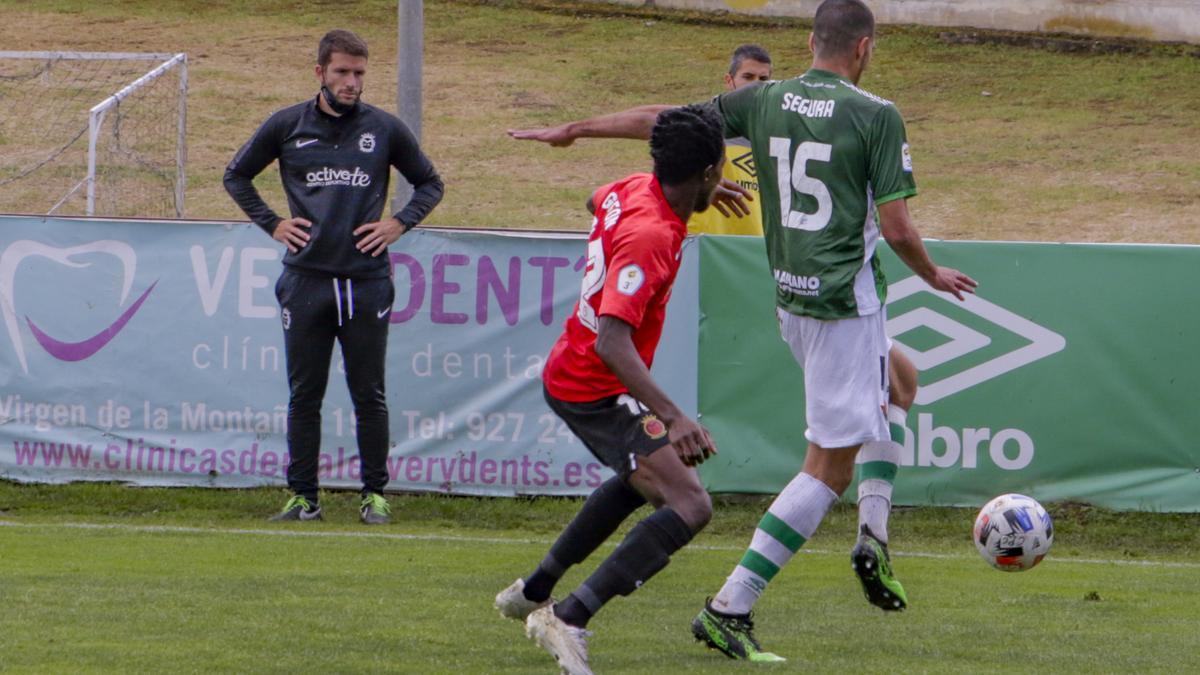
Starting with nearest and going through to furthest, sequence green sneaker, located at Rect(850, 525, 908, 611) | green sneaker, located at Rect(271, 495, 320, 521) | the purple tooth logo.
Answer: green sneaker, located at Rect(850, 525, 908, 611), green sneaker, located at Rect(271, 495, 320, 521), the purple tooth logo

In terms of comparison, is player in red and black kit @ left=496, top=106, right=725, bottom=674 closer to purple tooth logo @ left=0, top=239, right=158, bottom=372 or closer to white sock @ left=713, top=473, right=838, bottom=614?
white sock @ left=713, top=473, right=838, bottom=614

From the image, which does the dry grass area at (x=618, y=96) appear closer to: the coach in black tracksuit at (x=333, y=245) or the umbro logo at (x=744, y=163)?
the umbro logo at (x=744, y=163)

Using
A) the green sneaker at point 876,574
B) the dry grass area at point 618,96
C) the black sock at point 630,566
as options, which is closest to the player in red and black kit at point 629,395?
the black sock at point 630,566

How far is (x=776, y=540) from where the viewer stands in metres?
5.89

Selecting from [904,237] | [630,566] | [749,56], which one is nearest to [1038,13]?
[749,56]

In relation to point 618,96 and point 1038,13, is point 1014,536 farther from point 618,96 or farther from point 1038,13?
point 1038,13

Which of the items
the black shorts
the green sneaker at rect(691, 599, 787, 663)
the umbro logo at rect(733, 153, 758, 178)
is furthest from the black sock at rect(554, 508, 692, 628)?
the umbro logo at rect(733, 153, 758, 178)

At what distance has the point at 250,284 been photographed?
10242mm

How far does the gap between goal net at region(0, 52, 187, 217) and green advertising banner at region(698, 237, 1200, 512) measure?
859 cm

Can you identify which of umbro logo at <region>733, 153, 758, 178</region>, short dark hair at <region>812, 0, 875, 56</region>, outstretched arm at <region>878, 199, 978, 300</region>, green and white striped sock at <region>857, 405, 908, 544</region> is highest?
short dark hair at <region>812, 0, 875, 56</region>

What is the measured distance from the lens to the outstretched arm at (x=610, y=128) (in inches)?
242

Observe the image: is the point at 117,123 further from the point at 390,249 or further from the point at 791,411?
the point at 791,411

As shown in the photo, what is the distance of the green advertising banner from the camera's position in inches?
387

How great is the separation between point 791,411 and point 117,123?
10.8 meters
